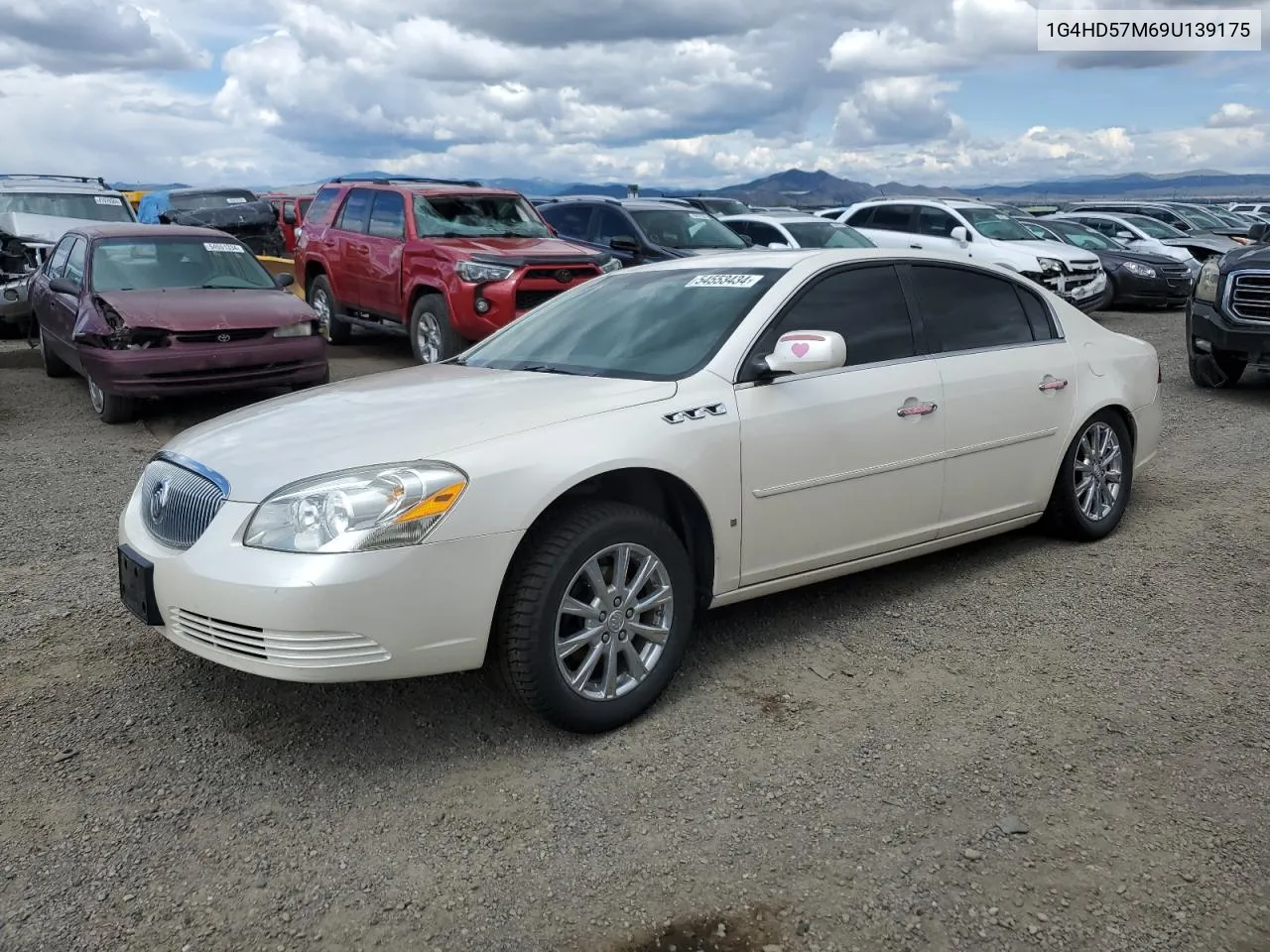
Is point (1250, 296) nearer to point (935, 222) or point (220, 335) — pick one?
point (935, 222)

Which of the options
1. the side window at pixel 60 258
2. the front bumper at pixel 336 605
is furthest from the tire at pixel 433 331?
the front bumper at pixel 336 605

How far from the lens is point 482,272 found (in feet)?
33.4

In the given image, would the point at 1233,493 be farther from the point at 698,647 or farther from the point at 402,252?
the point at 402,252

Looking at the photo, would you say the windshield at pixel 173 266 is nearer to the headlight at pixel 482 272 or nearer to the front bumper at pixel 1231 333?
the headlight at pixel 482 272

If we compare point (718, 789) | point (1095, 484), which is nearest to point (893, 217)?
point (1095, 484)

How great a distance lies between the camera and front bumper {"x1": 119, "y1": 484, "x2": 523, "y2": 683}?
3225mm

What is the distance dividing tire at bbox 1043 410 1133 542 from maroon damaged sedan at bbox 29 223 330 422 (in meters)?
5.86

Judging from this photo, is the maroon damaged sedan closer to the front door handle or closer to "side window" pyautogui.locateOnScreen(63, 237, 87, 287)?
"side window" pyautogui.locateOnScreen(63, 237, 87, 287)

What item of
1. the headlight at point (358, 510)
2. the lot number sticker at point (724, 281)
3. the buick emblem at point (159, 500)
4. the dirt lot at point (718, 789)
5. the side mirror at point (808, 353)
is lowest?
the dirt lot at point (718, 789)

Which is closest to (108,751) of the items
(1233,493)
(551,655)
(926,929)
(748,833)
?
(551,655)

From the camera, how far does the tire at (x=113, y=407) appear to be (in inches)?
337

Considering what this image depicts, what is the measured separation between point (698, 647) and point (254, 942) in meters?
2.12

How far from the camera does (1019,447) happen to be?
5090 mm

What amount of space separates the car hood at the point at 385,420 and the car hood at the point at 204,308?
459 centimetres
